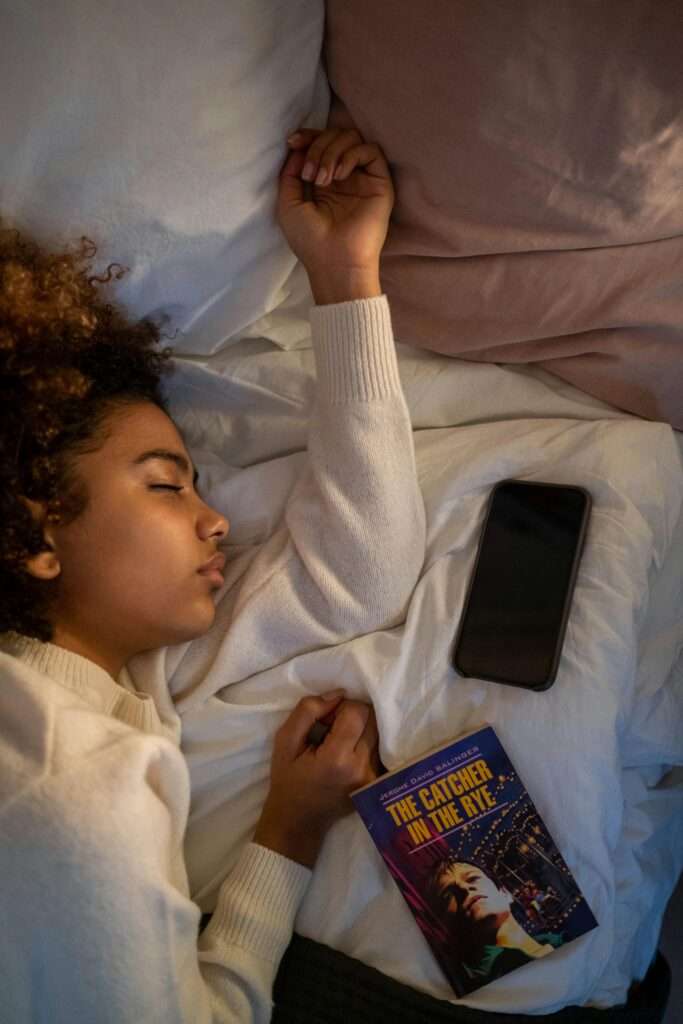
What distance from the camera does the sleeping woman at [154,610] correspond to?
792mm

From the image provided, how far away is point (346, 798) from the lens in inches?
37.8

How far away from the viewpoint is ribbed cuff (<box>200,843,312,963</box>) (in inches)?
36.2

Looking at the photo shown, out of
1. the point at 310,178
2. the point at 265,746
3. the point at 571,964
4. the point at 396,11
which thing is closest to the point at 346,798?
the point at 265,746

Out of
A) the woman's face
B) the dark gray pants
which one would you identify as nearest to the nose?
the woman's face

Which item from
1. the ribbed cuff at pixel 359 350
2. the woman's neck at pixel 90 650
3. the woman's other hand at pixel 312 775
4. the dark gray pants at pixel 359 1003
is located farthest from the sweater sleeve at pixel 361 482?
the dark gray pants at pixel 359 1003

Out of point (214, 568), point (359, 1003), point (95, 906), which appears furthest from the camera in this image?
point (214, 568)

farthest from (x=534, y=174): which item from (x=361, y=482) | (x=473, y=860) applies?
(x=473, y=860)

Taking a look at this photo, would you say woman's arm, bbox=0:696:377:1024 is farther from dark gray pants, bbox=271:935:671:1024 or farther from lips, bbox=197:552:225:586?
lips, bbox=197:552:225:586

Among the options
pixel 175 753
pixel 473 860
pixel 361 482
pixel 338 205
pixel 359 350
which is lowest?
pixel 473 860

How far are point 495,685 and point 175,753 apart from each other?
1.18 feet

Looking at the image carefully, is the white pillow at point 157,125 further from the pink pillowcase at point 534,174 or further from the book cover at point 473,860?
the book cover at point 473,860

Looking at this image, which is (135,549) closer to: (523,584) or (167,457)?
(167,457)

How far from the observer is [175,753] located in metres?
0.89

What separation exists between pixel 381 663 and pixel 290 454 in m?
0.32
